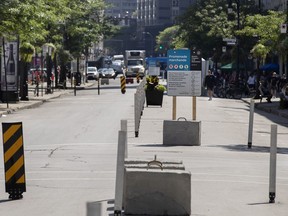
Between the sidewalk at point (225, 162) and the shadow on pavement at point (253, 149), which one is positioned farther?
the shadow on pavement at point (253, 149)

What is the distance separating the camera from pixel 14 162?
1434 centimetres

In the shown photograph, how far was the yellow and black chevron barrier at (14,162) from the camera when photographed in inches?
557

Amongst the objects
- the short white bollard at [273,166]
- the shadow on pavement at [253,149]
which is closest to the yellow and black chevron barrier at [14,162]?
the short white bollard at [273,166]

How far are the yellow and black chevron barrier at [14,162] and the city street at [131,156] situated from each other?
0.18 metres

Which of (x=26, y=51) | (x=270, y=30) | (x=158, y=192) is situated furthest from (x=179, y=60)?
(x=26, y=51)

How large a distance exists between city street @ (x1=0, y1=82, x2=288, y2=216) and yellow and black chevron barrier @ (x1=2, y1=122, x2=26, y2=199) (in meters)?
0.18

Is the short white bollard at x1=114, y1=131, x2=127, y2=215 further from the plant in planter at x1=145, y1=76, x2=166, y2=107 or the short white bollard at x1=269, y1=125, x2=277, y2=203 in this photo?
the plant in planter at x1=145, y1=76, x2=166, y2=107

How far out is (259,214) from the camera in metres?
13.3

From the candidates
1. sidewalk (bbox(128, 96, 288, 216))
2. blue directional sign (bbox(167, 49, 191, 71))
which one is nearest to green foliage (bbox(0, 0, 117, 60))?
sidewalk (bbox(128, 96, 288, 216))

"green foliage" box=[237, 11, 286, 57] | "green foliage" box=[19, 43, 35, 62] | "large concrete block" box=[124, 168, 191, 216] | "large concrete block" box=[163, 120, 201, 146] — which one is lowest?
"large concrete block" box=[163, 120, 201, 146]

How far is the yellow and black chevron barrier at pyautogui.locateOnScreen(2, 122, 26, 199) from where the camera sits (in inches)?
557

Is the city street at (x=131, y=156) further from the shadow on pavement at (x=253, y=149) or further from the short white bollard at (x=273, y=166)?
the short white bollard at (x=273, y=166)

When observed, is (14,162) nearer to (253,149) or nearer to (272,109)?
(253,149)

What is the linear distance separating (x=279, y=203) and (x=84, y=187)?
323 cm
